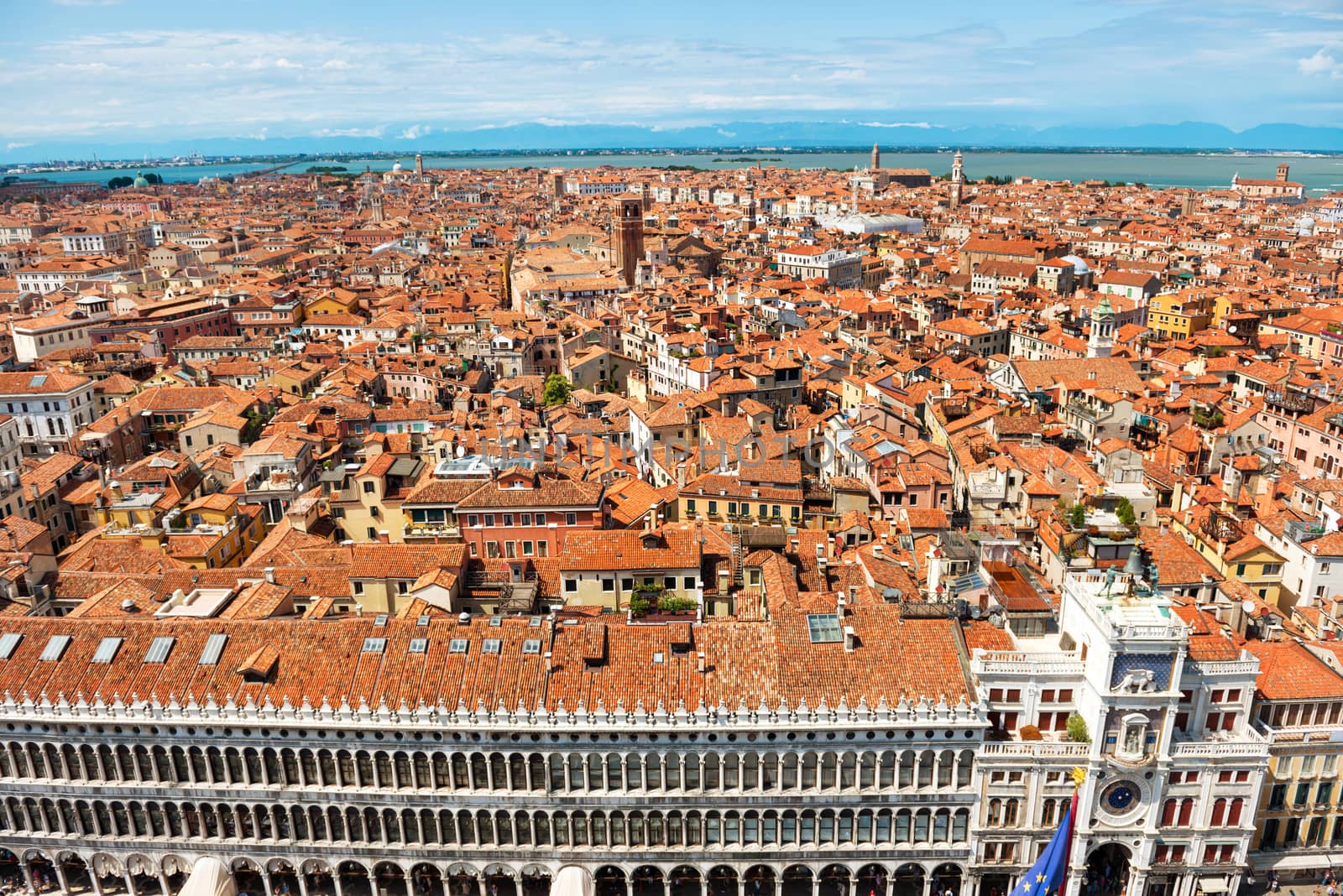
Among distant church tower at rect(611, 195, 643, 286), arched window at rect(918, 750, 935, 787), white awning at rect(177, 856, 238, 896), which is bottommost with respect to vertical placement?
white awning at rect(177, 856, 238, 896)

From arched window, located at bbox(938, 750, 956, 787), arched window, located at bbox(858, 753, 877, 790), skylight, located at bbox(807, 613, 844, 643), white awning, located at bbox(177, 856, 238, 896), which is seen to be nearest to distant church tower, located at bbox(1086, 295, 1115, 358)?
skylight, located at bbox(807, 613, 844, 643)

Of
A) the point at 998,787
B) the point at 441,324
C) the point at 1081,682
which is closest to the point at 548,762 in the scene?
the point at 998,787

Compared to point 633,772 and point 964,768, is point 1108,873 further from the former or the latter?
point 633,772

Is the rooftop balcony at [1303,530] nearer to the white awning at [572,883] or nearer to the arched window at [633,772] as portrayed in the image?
the arched window at [633,772]

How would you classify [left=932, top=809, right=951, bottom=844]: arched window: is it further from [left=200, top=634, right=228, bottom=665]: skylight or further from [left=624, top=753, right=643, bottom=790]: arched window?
[left=200, top=634, right=228, bottom=665]: skylight

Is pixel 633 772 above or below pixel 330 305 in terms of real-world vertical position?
below

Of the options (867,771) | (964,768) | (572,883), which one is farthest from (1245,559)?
(572,883)
